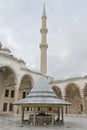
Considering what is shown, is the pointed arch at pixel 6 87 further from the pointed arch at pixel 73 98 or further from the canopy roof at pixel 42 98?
the canopy roof at pixel 42 98

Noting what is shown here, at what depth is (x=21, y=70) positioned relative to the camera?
946 inches

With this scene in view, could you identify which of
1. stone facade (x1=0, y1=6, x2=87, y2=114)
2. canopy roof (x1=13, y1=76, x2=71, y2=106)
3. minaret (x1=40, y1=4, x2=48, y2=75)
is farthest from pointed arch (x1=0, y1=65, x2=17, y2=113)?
canopy roof (x1=13, y1=76, x2=71, y2=106)

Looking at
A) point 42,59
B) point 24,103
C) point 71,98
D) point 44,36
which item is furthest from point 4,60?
point 71,98

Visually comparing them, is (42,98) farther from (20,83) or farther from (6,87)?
(6,87)

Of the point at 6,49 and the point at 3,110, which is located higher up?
the point at 6,49

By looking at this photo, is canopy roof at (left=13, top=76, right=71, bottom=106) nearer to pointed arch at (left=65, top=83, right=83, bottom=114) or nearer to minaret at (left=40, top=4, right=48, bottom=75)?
minaret at (left=40, top=4, right=48, bottom=75)

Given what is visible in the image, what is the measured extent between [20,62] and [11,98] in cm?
698

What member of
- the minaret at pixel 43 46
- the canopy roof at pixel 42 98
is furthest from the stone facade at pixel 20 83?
the canopy roof at pixel 42 98

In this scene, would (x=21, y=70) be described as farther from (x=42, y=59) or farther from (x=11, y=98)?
(x=11, y=98)

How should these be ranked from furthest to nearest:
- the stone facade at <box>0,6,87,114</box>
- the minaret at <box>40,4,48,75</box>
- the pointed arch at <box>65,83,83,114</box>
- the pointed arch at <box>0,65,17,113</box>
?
the pointed arch at <box>65,83,83,114</box>, the pointed arch at <box>0,65,17,113</box>, the stone facade at <box>0,6,87,114</box>, the minaret at <box>40,4,48,75</box>

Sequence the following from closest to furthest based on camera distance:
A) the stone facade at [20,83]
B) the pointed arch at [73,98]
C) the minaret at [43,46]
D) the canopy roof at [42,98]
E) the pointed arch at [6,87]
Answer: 1. the canopy roof at [42,98]
2. the minaret at [43,46]
3. the stone facade at [20,83]
4. the pointed arch at [6,87]
5. the pointed arch at [73,98]

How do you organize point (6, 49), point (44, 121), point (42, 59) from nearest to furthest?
point (44, 121) < point (42, 59) < point (6, 49)

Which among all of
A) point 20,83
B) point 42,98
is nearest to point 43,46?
point 20,83

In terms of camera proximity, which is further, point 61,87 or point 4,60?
point 61,87
